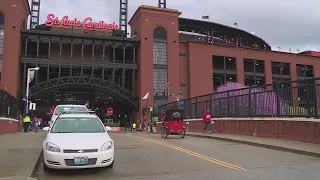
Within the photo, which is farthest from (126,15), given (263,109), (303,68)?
(263,109)

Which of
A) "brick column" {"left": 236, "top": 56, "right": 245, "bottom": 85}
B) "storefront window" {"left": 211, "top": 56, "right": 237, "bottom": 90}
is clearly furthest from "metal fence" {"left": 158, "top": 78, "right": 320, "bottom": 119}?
"brick column" {"left": 236, "top": 56, "right": 245, "bottom": 85}

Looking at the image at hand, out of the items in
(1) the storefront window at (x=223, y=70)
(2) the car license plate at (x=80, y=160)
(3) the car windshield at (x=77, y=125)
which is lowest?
(2) the car license plate at (x=80, y=160)

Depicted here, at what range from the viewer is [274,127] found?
58.6ft

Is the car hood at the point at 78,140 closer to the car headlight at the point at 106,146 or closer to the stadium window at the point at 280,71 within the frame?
the car headlight at the point at 106,146

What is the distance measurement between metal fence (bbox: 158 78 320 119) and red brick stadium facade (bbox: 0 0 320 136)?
32845 millimetres

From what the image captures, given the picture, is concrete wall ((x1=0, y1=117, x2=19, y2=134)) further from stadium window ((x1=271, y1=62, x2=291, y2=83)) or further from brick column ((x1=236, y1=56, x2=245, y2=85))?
stadium window ((x1=271, y1=62, x2=291, y2=83))

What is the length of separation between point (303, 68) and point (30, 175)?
267 feet

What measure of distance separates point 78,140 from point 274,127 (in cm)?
1201

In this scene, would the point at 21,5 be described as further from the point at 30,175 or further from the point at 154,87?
the point at 30,175

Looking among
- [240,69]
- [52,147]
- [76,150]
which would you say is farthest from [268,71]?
[52,147]

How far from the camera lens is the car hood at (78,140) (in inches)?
336

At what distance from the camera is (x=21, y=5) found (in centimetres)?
5469

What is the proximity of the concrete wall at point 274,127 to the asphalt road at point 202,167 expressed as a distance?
2.60 meters

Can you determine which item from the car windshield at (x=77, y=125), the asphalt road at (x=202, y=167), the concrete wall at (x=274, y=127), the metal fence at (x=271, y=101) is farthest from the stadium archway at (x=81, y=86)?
the car windshield at (x=77, y=125)
